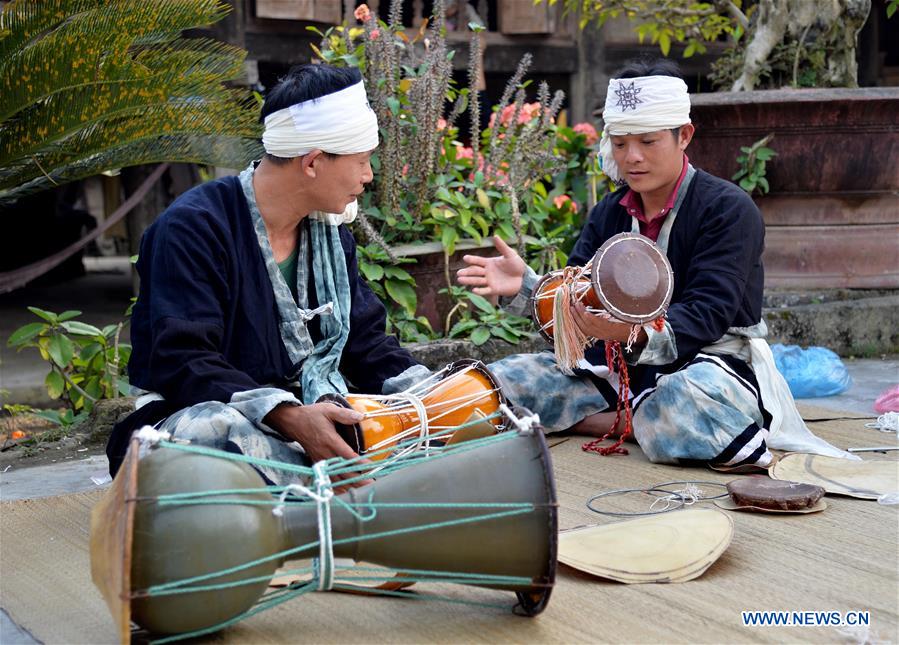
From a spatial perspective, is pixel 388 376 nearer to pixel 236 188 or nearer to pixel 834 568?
pixel 236 188

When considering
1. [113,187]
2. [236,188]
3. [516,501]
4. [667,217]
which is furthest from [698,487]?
[113,187]

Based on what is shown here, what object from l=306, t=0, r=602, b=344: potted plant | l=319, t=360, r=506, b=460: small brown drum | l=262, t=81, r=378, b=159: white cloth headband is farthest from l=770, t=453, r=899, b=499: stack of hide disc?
l=306, t=0, r=602, b=344: potted plant

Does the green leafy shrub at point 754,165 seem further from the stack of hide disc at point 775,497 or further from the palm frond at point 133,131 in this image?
the stack of hide disc at point 775,497

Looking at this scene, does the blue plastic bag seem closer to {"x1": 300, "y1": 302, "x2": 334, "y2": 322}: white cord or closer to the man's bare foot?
the man's bare foot

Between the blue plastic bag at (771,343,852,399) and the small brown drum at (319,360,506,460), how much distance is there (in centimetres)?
191

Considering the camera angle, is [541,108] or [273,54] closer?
[541,108]

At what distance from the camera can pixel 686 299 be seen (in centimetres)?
335

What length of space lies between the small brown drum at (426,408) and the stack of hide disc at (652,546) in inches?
14.0

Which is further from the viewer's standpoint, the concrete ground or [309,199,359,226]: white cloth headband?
the concrete ground

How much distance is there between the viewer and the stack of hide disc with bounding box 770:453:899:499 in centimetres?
297

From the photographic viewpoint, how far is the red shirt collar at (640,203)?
3.50m

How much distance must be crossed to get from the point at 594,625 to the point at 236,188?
4.81 feet

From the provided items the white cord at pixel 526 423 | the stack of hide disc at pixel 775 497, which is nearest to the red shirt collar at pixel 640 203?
the stack of hide disc at pixel 775 497

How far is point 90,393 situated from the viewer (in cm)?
432
